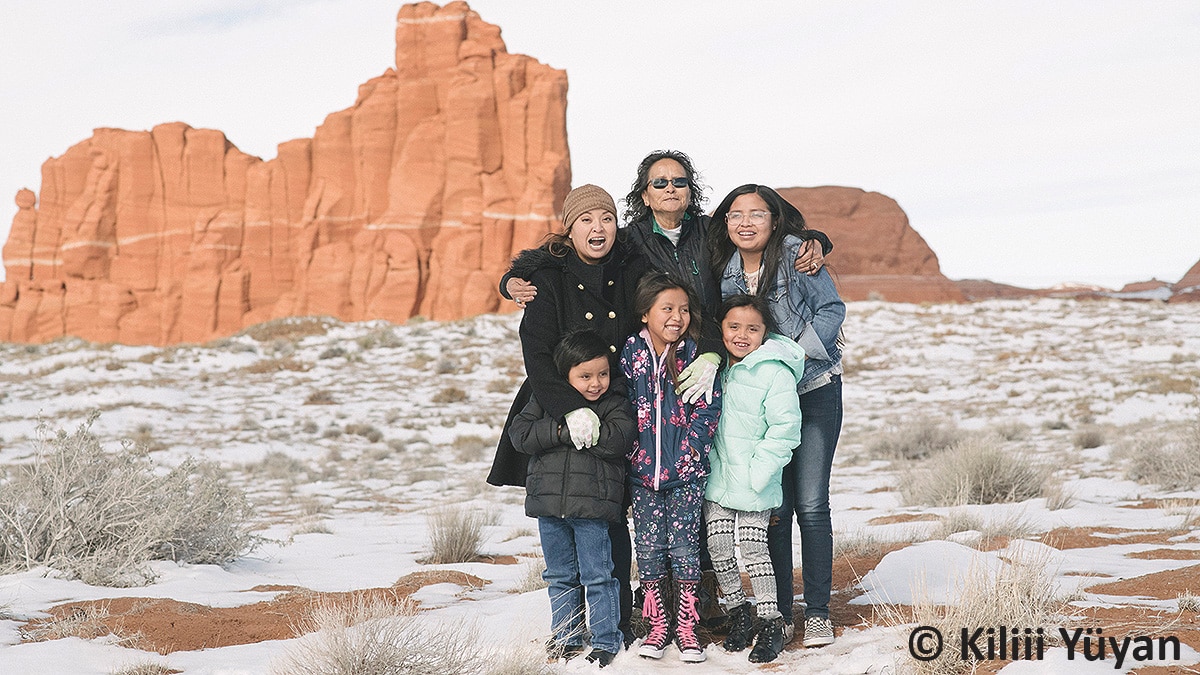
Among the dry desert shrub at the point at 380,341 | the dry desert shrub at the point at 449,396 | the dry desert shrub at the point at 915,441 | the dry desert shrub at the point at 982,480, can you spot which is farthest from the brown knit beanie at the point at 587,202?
the dry desert shrub at the point at 380,341

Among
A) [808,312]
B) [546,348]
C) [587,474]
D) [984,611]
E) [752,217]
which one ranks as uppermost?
[752,217]

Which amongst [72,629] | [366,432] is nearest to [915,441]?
[366,432]

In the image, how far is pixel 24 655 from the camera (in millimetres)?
3666

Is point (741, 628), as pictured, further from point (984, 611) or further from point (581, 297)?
point (581, 297)

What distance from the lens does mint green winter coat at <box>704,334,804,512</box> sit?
3.83 m

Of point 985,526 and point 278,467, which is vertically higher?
Result: point 985,526

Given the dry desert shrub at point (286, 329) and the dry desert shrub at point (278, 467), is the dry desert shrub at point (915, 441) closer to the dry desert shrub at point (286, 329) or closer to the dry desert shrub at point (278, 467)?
the dry desert shrub at point (278, 467)

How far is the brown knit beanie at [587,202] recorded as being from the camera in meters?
4.02

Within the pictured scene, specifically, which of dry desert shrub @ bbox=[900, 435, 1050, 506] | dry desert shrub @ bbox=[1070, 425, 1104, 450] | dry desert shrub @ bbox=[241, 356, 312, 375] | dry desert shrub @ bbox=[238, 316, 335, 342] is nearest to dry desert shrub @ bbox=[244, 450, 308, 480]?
dry desert shrub @ bbox=[900, 435, 1050, 506]

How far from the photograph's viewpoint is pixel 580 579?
4.00 m

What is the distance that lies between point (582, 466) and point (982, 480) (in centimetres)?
566

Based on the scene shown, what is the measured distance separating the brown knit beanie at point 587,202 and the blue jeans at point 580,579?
135cm

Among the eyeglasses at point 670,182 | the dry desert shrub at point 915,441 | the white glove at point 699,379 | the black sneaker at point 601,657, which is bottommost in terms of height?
the dry desert shrub at point 915,441

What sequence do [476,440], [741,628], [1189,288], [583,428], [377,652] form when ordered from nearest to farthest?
[377,652] < [583,428] < [741,628] < [476,440] < [1189,288]
